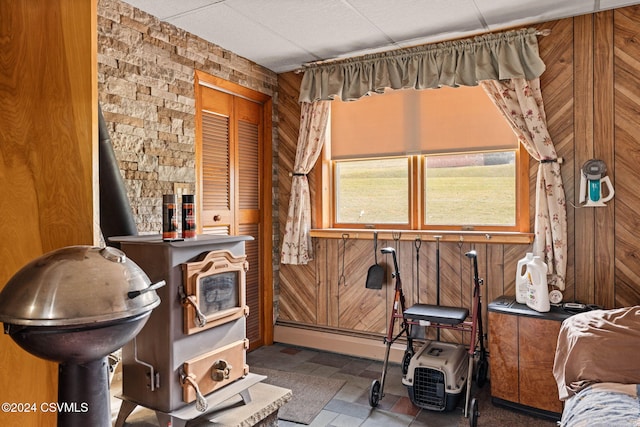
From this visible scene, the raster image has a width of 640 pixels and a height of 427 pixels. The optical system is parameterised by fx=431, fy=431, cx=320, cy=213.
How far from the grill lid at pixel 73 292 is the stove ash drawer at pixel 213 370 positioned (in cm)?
81

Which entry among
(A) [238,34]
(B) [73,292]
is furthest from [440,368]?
(A) [238,34]

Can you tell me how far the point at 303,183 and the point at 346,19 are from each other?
58.2 inches

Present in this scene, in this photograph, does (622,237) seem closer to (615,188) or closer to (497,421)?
(615,188)

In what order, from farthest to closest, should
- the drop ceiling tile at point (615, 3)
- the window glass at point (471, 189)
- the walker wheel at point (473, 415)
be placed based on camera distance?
the window glass at point (471, 189) → the drop ceiling tile at point (615, 3) → the walker wheel at point (473, 415)

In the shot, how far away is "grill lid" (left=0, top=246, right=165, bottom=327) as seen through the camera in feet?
3.48

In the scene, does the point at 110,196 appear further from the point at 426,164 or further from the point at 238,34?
the point at 426,164

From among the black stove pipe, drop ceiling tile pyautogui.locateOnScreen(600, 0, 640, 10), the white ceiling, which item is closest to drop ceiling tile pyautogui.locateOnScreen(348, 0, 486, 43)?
the white ceiling

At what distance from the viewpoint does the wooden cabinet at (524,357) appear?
2.61 meters

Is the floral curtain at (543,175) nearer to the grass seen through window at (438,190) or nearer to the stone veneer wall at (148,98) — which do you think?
the grass seen through window at (438,190)

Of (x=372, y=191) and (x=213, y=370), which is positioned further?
(x=372, y=191)

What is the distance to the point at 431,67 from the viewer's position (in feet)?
11.0

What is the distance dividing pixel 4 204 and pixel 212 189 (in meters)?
2.07

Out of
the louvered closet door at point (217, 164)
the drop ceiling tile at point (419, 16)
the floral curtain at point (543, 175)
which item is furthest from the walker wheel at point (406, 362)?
the drop ceiling tile at point (419, 16)

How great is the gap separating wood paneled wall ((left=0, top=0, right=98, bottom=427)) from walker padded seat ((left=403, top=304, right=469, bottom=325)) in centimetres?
208
